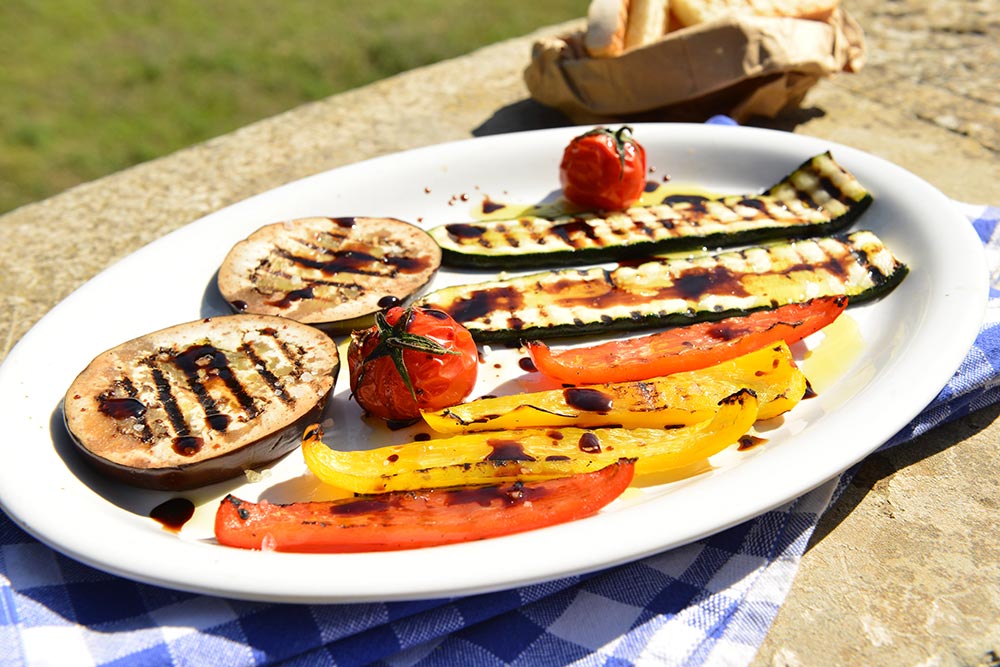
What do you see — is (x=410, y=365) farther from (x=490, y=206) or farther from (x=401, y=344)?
(x=490, y=206)

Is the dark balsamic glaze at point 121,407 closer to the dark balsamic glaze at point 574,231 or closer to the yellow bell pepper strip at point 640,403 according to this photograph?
the yellow bell pepper strip at point 640,403

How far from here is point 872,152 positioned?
500cm

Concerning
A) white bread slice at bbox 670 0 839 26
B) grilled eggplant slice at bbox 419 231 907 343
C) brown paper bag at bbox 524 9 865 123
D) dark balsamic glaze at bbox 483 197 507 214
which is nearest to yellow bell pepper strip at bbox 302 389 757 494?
grilled eggplant slice at bbox 419 231 907 343

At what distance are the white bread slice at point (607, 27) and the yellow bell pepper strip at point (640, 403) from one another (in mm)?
2576

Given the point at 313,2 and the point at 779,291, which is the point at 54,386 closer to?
the point at 779,291

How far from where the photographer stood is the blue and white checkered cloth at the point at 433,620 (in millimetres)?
2180

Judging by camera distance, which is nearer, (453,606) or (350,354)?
→ (453,606)

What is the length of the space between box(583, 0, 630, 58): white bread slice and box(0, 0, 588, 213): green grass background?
174 inches

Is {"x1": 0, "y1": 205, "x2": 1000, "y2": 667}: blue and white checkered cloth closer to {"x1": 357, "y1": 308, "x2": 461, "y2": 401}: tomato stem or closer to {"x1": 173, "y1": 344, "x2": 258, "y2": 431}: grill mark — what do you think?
{"x1": 173, "y1": 344, "x2": 258, "y2": 431}: grill mark

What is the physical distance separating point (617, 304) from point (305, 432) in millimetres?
1334

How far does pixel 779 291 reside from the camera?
11.1 feet

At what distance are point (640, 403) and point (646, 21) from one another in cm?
286

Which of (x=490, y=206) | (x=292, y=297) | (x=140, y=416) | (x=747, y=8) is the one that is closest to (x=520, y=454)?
(x=140, y=416)

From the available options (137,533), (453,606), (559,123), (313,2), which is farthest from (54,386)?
(313,2)
